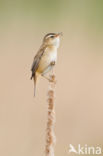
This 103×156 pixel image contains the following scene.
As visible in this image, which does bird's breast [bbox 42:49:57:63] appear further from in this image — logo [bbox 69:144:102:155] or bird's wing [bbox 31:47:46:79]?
logo [bbox 69:144:102:155]

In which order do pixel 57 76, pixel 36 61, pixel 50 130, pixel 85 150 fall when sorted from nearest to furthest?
pixel 50 130 → pixel 36 61 → pixel 85 150 → pixel 57 76

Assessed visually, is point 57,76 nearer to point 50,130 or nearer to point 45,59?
point 45,59

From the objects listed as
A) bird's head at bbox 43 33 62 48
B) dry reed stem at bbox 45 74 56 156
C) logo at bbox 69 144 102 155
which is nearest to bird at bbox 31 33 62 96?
bird's head at bbox 43 33 62 48

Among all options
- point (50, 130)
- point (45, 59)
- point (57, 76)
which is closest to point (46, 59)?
point (45, 59)

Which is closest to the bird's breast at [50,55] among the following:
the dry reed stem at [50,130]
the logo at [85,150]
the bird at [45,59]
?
the bird at [45,59]

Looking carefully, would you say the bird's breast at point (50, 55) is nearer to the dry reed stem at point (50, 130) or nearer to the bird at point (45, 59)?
the bird at point (45, 59)

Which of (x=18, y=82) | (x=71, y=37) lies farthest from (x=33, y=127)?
(x=71, y=37)

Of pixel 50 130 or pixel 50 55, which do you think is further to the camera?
pixel 50 55

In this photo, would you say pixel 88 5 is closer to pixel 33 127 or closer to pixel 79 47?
pixel 79 47
